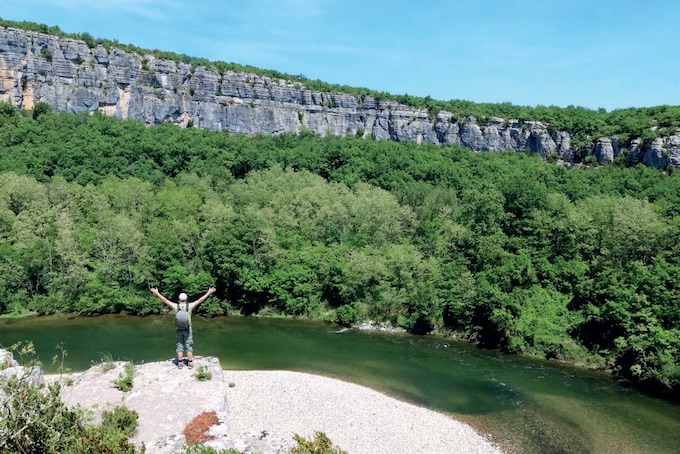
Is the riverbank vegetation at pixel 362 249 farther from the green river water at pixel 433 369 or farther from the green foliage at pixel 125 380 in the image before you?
the green foliage at pixel 125 380

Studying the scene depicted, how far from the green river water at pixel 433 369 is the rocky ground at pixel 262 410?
95.2 inches

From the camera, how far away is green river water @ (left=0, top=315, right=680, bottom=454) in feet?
75.8

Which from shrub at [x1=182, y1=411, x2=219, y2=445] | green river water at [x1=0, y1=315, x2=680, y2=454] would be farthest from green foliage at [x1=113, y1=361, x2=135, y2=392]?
green river water at [x1=0, y1=315, x2=680, y2=454]

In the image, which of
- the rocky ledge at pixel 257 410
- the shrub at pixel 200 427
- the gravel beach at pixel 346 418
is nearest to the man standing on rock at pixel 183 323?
the rocky ledge at pixel 257 410

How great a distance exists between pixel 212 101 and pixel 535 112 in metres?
62.9

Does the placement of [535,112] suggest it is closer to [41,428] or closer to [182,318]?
[182,318]

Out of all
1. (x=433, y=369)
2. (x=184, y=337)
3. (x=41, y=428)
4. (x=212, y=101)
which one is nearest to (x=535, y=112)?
(x=212, y=101)

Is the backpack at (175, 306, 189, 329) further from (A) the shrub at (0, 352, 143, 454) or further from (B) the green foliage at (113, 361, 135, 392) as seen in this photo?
(A) the shrub at (0, 352, 143, 454)

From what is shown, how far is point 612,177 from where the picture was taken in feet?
221

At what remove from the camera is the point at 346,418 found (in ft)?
74.9

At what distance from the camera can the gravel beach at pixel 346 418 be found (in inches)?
816

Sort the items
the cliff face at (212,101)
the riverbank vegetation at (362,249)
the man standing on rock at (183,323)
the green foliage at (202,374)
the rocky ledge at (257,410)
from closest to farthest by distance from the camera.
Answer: the rocky ledge at (257,410) → the man standing on rock at (183,323) → the green foliage at (202,374) → the riverbank vegetation at (362,249) → the cliff face at (212,101)

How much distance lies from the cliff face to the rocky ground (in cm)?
6542

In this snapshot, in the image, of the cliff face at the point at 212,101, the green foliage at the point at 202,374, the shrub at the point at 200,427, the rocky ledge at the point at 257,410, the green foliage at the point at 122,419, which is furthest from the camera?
the cliff face at the point at 212,101
